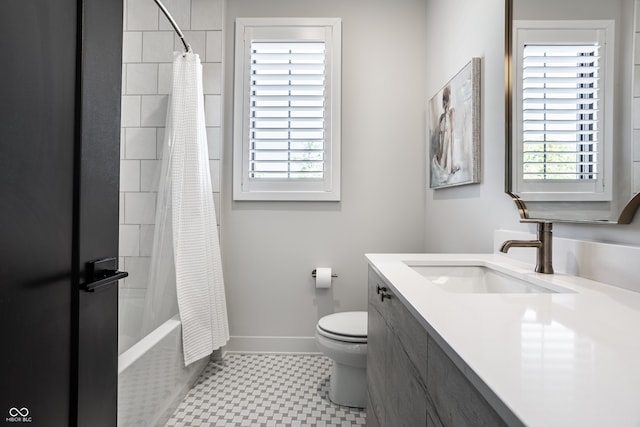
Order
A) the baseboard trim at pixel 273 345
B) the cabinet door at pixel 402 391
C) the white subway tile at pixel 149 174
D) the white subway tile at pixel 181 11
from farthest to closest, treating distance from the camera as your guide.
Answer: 1. the baseboard trim at pixel 273 345
2. the white subway tile at pixel 181 11
3. the white subway tile at pixel 149 174
4. the cabinet door at pixel 402 391

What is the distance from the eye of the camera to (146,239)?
1.72 metres

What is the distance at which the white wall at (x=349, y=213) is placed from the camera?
2650 millimetres

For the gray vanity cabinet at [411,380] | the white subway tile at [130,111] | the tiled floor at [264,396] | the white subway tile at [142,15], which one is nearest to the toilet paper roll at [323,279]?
the tiled floor at [264,396]

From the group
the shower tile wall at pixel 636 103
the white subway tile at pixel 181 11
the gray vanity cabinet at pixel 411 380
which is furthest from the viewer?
the white subway tile at pixel 181 11

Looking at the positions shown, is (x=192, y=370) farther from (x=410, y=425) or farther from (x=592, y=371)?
(x=592, y=371)

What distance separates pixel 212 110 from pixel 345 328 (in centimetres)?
167

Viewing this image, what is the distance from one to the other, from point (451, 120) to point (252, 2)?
165cm

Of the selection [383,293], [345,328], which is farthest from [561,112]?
[345,328]

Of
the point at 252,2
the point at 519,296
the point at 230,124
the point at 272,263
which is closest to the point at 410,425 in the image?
the point at 519,296

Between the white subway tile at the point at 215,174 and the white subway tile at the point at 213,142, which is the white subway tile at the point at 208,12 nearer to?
the white subway tile at the point at 213,142

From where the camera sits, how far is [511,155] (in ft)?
4.80

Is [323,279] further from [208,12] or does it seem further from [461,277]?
[208,12]

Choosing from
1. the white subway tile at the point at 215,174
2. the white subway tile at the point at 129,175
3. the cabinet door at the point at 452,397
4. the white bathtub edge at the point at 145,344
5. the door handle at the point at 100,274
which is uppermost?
the white subway tile at the point at 215,174

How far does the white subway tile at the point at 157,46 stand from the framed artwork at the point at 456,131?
4.97 feet
